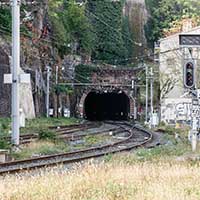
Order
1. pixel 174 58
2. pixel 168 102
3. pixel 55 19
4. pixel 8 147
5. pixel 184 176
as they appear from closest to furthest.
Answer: pixel 184 176 → pixel 8 147 → pixel 168 102 → pixel 174 58 → pixel 55 19

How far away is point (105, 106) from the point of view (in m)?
73.1

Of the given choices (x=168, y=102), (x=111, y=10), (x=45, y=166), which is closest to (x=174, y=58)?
(x=168, y=102)

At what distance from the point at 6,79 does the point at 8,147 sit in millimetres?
2492

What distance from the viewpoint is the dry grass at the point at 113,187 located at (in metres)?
7.63

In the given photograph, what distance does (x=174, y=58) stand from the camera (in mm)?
49406

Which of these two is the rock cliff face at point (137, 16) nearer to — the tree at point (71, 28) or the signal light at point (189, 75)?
the tree at point (71, 28)

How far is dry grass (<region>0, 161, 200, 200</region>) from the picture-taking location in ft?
25.0

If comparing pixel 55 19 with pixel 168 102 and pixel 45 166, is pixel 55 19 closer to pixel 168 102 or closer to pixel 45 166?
pixel 168 102

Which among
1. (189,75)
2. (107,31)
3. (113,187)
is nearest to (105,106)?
(107,31)

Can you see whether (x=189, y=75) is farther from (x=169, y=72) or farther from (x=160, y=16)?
(x=160, y=16)

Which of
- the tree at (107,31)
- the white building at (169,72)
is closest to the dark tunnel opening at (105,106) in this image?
the tree at (107,31)

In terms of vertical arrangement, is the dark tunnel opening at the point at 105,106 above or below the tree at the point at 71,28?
below

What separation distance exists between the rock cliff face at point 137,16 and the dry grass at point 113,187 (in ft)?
223

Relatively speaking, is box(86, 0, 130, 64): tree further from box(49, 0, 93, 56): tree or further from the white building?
the white building
